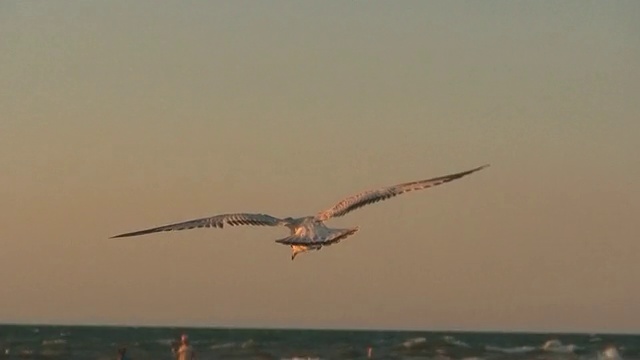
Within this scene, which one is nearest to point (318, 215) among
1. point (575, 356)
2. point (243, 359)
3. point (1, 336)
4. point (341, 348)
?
point (243, 359)

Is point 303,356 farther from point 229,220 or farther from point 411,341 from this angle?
point 229,220

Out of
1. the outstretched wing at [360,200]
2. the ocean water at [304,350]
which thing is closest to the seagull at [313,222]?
the outstretched wing at [360,200]

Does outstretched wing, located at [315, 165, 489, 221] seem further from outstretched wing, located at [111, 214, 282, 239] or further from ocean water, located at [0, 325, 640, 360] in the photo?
ocean water, located at [0, 325, 640, 360]

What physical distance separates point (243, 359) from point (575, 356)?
43.5ft

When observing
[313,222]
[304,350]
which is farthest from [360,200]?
[304,350]

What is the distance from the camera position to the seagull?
1805 centimetres

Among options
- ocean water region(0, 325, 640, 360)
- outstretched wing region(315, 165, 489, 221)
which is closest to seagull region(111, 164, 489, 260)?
outstretched wing region(315, 165, 489, 221)

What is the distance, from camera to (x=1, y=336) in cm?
7956

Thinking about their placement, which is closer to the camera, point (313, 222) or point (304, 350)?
point (313, 222)

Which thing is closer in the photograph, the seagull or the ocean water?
the seagull

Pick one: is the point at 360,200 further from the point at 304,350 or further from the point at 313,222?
the point at 304,350

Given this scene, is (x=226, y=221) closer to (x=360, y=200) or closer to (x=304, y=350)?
(x=360, y=200)

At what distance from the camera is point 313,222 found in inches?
760

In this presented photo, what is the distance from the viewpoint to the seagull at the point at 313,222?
18047 mm
